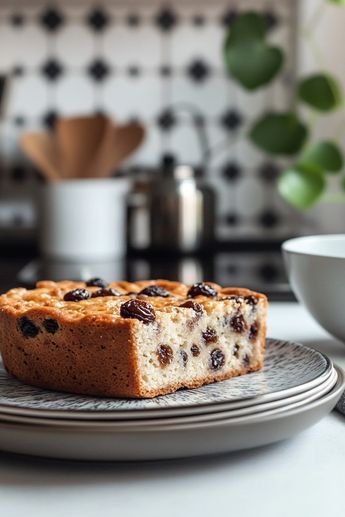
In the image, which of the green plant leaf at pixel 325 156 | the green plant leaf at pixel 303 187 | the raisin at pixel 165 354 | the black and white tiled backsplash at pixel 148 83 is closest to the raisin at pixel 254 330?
the raisin at pixel 165 354

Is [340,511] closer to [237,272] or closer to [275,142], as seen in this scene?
[237,272]

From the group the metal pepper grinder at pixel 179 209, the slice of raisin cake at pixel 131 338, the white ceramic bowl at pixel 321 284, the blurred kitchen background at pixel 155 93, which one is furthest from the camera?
the blurred kitchen background at pixel 155 93

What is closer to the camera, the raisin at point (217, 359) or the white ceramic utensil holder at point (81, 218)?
the raisin at point (217, 359)

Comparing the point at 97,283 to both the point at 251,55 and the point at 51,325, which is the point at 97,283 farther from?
the point at 251,55

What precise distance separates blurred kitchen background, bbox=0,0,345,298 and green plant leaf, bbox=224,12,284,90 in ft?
1.03

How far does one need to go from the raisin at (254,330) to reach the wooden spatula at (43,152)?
135 cm

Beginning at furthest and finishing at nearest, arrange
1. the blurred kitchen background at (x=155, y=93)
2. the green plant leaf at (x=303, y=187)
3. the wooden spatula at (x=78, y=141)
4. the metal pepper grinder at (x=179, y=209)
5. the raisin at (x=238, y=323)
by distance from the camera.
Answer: the blurred kitchen background at (x=155, y=93), the wooden spatula at (x=78, y=141), the metal pepper grinder at (x=179, y=209), the green plant leaf at (x=303, y=187), the raisin at (x=238, y=323)

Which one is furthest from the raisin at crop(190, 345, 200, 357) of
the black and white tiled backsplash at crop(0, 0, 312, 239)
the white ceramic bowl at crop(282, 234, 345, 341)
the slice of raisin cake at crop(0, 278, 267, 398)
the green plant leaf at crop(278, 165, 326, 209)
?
the black and white tiled backsplash at crop(0, 0, 312, 239)

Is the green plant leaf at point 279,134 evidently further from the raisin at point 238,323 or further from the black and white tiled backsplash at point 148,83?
the raisin at point 238,323

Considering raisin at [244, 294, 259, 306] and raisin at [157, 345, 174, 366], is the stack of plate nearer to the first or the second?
raisin at [157, 345, 174, 366]

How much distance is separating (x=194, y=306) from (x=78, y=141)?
1466 millimetres

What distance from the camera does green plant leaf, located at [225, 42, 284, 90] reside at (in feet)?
6.54

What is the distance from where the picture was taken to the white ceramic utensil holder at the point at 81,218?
201 centimetres

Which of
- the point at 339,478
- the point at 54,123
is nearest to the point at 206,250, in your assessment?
the point at 54,123
